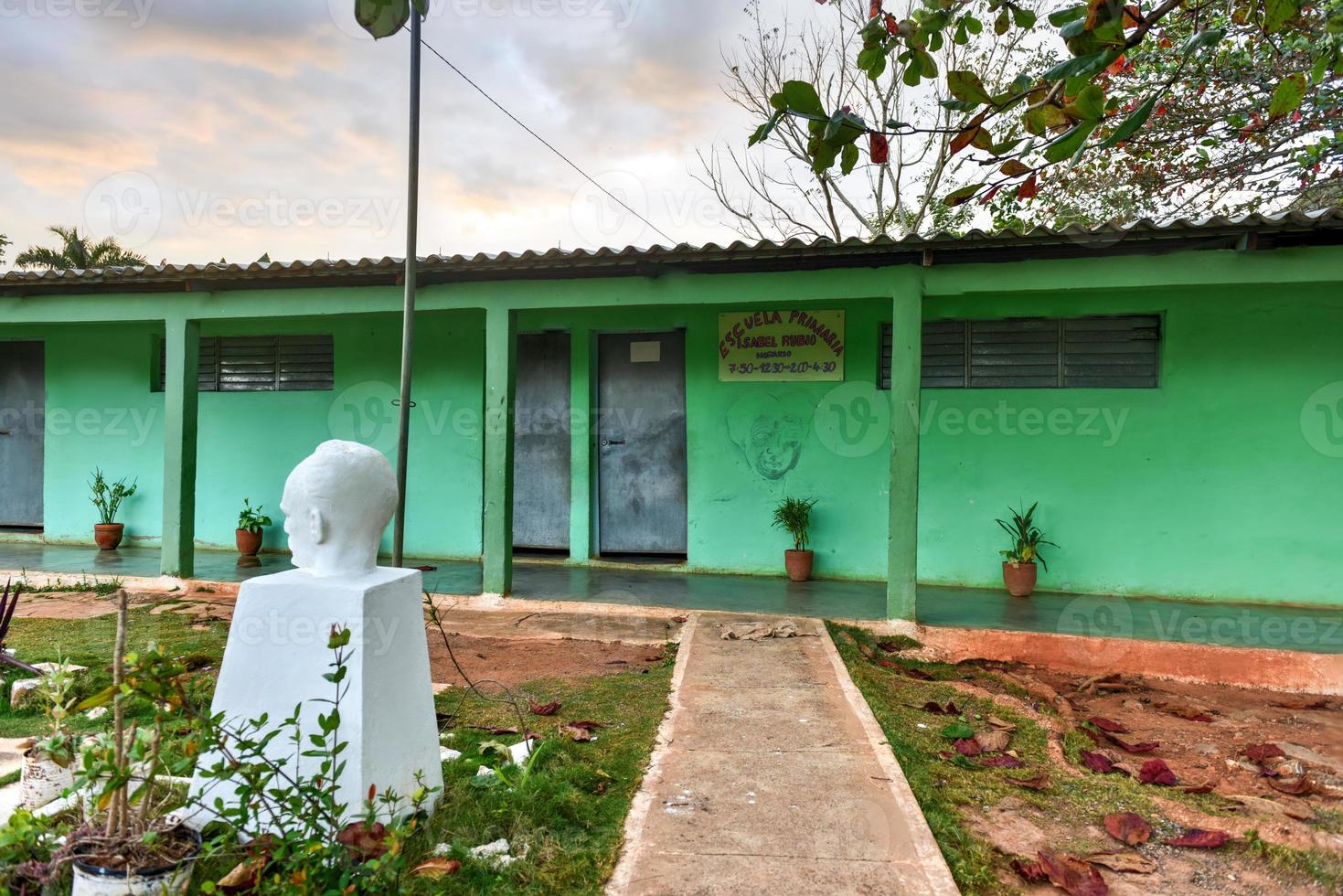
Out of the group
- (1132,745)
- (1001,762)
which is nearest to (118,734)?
(1001,762)

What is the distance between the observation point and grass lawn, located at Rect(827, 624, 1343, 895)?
2.37 meters

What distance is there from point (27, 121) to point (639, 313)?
5545mm

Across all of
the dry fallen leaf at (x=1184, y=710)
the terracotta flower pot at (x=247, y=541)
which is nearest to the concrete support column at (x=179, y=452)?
the terracotta flower pot at (x=247, y=541)

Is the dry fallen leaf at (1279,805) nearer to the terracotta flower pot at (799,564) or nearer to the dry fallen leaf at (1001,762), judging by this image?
the dry fallen leaf at (1001,762)

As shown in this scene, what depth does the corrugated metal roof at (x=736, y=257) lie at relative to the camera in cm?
480

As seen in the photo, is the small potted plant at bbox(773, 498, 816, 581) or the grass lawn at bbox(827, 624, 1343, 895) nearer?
the grass lawn at bbox(827, 624, 1343, 895)

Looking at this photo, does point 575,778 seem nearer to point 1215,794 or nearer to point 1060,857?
point 1060,857

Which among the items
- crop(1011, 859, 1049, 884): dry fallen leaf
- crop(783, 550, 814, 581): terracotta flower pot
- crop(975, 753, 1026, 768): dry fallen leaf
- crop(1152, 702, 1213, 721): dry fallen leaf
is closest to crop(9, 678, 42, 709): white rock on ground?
crop(1011, 859, 1049, 884): dry fallen leaf

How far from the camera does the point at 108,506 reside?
27.1ft

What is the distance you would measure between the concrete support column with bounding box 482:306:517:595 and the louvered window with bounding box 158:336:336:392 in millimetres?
2772

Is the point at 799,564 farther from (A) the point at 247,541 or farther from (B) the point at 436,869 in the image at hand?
(A) the point at 247,541

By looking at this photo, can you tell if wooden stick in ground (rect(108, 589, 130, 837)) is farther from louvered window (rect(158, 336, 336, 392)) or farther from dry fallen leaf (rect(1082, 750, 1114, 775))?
louvered window (rect(158, 336, 336, 392))

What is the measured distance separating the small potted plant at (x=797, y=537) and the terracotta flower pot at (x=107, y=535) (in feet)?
21.9

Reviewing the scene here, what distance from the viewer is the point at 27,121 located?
22.8 feet
